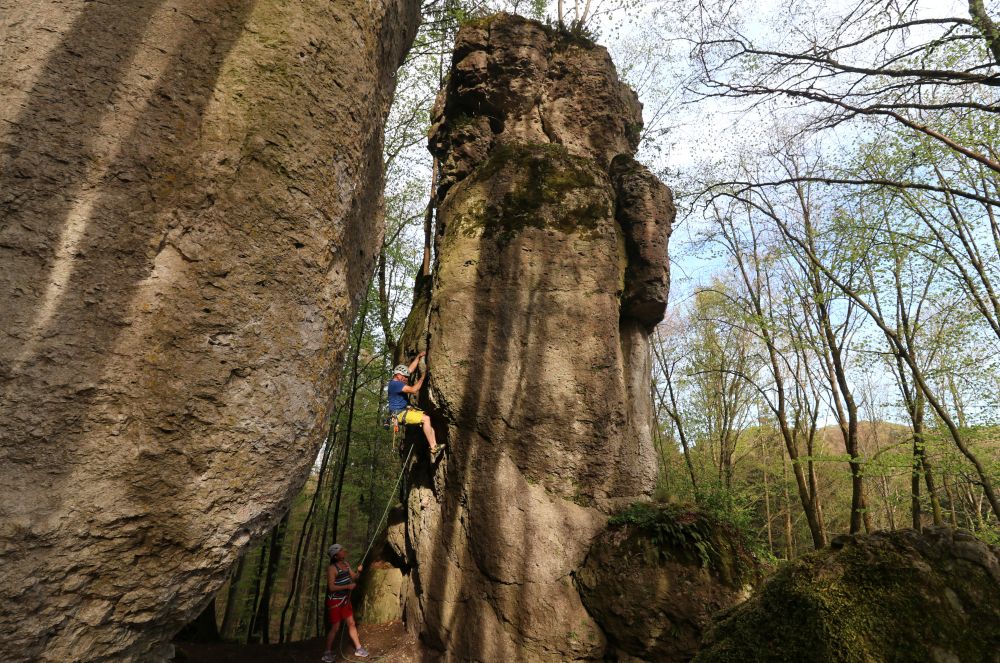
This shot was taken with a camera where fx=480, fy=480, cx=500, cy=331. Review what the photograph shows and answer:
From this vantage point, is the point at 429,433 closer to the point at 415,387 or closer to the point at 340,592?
the point at 415,387

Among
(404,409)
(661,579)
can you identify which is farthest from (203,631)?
(661,579)

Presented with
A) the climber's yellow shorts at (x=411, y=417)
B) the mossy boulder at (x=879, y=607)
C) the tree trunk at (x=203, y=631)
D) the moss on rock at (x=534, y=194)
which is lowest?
the tree trunk at (x=203, y=631)

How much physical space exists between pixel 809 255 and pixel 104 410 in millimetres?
16548

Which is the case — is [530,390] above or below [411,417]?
above

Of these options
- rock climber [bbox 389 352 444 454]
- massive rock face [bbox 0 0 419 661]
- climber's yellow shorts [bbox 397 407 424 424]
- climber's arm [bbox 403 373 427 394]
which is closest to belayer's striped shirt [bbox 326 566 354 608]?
rock climber [bbox 389 352 444 454]

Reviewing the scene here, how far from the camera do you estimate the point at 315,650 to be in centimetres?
830

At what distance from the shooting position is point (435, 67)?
56.5 feet

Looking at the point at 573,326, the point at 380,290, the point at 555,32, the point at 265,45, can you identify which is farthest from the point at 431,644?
the point at 555,32

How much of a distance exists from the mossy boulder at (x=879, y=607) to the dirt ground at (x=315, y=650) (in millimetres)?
7354

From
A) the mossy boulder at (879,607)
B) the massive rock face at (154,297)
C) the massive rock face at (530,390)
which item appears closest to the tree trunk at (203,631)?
the massive rock face at (530,390)

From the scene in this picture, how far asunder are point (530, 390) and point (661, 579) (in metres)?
3.41

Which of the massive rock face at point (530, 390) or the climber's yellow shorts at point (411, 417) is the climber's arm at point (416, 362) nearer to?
the massive rock face at point (530, 390)

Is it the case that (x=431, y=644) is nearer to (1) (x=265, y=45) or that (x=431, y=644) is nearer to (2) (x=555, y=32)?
(1) (x=265, y=45)

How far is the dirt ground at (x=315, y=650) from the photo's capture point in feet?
25.1
